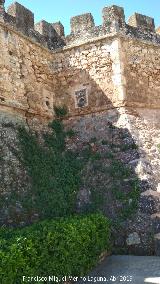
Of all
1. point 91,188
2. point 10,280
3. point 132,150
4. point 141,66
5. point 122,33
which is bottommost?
point 10,280

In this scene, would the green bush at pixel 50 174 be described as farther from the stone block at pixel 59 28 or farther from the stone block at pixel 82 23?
the stone block at pixel 59 28

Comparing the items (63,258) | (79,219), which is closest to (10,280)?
(63,258)

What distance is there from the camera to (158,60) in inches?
514

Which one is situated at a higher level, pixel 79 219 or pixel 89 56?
pixel 89 56

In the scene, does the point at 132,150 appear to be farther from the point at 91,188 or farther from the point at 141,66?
the point at 141,66

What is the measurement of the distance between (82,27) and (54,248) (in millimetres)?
8509

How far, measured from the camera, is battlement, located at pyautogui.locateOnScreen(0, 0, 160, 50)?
11852mm

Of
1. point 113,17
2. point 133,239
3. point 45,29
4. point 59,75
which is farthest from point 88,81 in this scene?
point 133,239

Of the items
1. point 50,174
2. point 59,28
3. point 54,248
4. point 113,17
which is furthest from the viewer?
point 59,28

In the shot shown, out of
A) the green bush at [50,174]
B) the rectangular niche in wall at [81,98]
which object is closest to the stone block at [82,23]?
the rectangular niche in wall at [81,98]

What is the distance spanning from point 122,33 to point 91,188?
18.4 feet

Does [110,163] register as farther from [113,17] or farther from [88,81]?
[113,17]

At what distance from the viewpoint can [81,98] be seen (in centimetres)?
1241

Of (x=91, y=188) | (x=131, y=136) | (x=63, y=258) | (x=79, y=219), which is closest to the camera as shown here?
(x=63, y=258)
